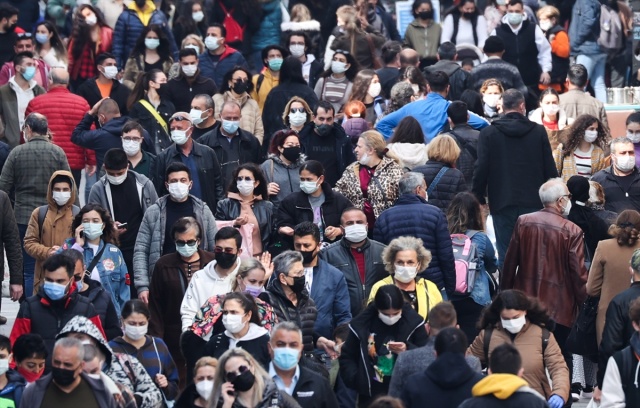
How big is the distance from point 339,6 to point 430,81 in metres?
6.39

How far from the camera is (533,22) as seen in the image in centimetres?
2527

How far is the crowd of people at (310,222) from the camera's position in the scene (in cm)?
1376

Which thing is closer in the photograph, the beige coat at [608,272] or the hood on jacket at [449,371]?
the hood on jacket at [449,371]

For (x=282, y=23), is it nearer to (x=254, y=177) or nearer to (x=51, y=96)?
(x=51, y=96)

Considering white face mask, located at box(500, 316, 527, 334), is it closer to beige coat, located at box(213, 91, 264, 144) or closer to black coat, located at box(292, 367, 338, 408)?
black coat, located at box(292, 367, 338, 408)

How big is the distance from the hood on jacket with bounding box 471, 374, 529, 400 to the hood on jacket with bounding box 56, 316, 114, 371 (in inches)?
117

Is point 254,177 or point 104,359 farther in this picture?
point 254,177

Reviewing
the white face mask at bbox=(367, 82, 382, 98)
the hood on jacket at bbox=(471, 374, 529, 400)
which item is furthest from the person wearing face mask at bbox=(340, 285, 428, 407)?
the white face mask at bbox=(367, 82, 382, 98)

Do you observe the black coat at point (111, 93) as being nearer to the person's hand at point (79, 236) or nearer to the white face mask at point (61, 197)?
the white face mask at point (61, 197)

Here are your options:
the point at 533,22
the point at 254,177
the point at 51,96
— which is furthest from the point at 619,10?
the point at 254,177

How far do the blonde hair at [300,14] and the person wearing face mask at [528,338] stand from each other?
Result: 11.9 metres

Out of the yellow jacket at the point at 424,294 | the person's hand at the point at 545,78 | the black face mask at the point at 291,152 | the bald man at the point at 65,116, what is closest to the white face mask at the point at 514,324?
the yellow jacket at the point at 424,294

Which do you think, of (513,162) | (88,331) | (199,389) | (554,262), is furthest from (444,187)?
(199,389)

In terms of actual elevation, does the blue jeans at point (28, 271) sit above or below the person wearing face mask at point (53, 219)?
below
